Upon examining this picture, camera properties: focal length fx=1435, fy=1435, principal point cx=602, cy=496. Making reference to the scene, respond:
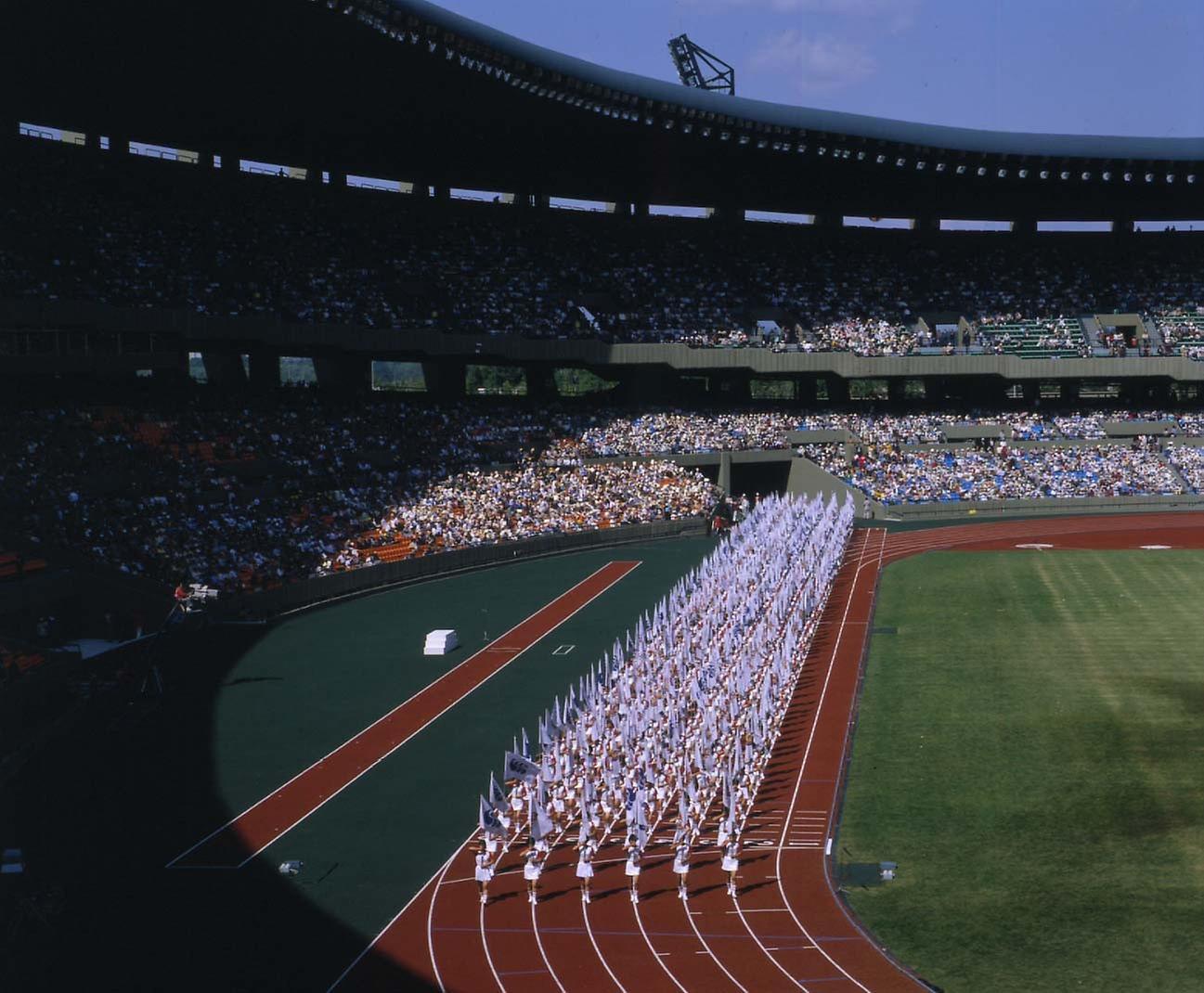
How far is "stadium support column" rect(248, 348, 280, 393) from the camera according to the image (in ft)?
197

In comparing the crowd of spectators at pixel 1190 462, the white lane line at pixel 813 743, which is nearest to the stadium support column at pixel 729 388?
the crowd of spectators at pixel 1190 462

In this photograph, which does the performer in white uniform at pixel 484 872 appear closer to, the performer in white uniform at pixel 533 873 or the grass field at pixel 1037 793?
the performer in white uniform at pixel 533 873

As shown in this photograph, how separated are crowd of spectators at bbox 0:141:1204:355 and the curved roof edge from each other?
9209mm

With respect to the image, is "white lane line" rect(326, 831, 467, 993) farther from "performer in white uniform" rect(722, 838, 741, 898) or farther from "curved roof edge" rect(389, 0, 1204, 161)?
"curved roof edge" rect(389, 0, 1204, 161)

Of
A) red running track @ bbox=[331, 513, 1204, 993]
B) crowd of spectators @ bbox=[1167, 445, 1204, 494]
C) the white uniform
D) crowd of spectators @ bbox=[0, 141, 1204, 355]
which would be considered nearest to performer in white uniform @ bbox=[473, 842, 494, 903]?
red running track @ bbox=[331, 513, 1204, 993]

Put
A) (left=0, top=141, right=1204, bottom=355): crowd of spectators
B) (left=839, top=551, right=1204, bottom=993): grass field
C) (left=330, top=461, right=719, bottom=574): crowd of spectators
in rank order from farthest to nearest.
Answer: (left=0, top=141, right=1204, bottom=355): crowd of spectators, (left=330, top=461, right=719, bottom=574): crowd of spectators, (left=839, top=551, right=1204, bottom=993): grass field

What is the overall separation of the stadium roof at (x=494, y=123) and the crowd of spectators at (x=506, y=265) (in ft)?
5.77

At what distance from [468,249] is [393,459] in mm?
15935

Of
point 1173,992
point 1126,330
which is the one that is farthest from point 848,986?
point 1126,330

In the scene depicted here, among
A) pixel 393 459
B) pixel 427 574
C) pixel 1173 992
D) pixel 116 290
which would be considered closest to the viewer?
pixel 1173 992

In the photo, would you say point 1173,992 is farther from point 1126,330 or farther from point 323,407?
point 1126,330

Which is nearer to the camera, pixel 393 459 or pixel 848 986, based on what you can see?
pixel 848 986

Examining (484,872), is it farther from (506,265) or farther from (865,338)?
(865,338)

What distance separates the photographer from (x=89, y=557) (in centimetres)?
3834
